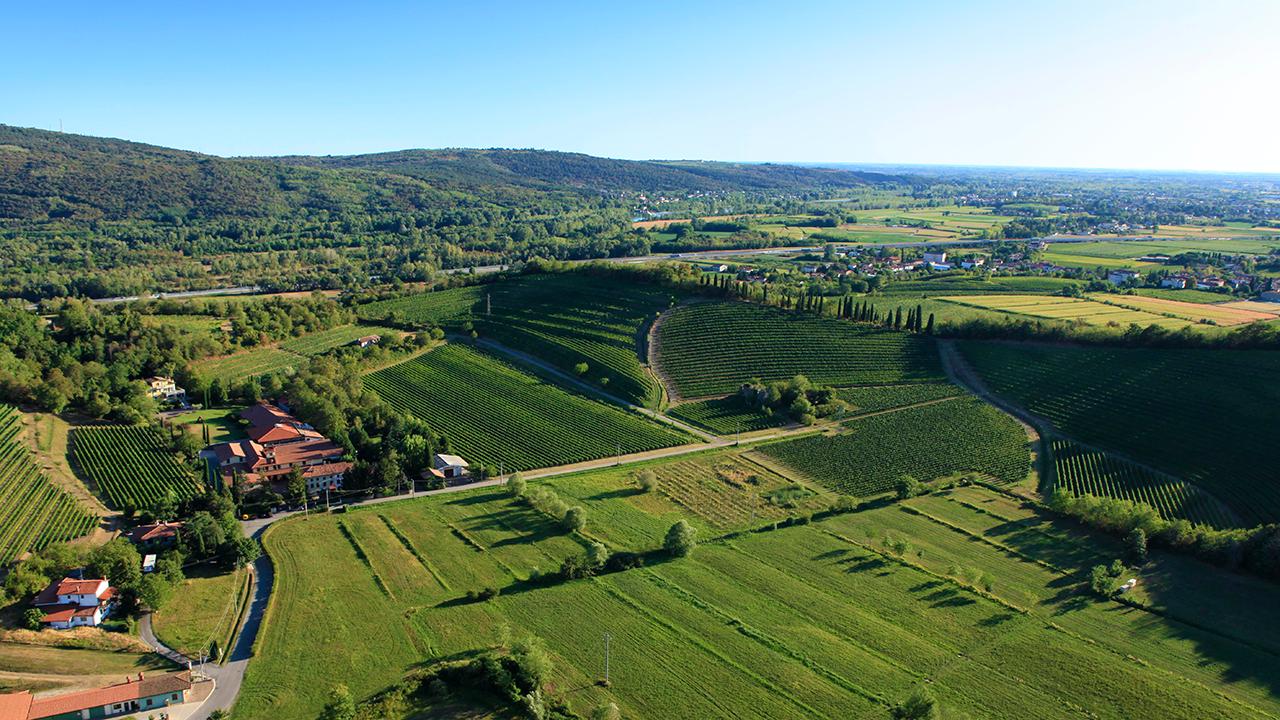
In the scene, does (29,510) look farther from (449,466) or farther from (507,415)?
(507,415)

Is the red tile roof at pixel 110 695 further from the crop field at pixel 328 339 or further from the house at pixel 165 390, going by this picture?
the crop field at pixel 328 339

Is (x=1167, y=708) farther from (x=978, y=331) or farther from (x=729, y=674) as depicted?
(x=978, y=331)

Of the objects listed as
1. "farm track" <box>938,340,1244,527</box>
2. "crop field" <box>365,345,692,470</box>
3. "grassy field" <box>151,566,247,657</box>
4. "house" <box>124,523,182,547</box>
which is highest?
"farm track" <box>938,340,1244,527</box>

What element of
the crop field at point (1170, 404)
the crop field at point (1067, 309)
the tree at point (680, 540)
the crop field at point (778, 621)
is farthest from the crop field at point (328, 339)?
the crop field at point (1067, 309)

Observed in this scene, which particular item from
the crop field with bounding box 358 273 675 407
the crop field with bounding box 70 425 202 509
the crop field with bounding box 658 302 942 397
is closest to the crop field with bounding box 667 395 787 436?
the crop field with bounding box 658 302 942 397

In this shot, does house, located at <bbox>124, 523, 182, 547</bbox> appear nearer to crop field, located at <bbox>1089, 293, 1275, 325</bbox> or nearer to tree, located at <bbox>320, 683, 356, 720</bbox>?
tree, located at <bbox>320, 683, 356, 720</bbox>

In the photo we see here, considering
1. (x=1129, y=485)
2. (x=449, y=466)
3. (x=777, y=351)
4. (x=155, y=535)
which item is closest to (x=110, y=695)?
(x=155, y=535)
